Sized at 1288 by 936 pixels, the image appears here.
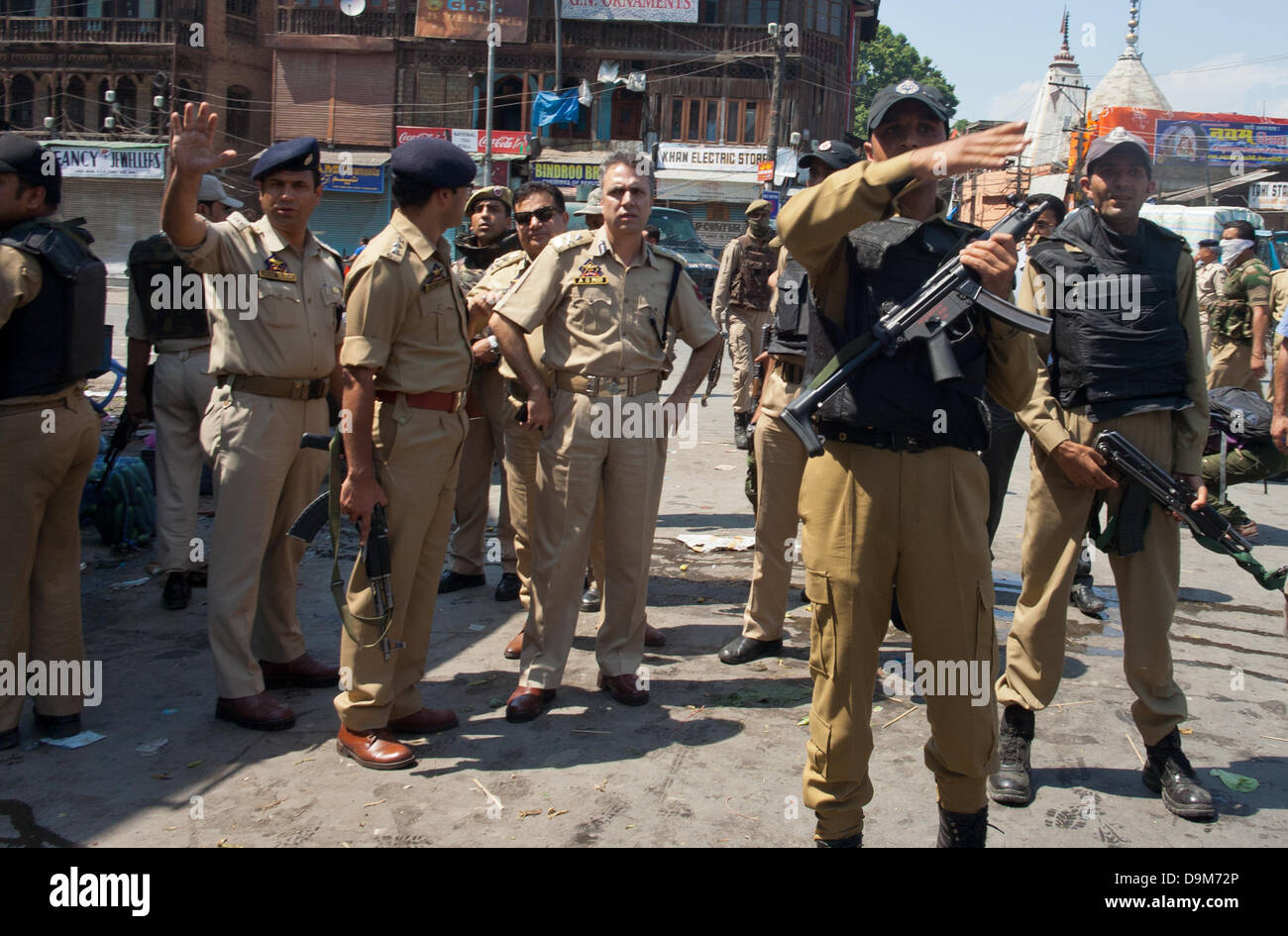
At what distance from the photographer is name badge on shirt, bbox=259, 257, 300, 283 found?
412cm

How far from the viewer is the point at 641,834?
3.37 meters

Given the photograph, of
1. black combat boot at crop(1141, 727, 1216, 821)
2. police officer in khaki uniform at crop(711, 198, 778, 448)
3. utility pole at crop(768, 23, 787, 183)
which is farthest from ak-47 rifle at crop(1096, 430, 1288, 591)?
utility pole at crop(768, 23, 787, 183)

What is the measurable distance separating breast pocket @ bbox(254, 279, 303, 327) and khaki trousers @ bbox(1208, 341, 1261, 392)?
7888 millimetres

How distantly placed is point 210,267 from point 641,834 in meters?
2.61

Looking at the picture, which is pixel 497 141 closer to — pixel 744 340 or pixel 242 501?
pixel 744 340

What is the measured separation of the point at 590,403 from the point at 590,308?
0.40 metres

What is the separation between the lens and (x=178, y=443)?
5621 millimetres

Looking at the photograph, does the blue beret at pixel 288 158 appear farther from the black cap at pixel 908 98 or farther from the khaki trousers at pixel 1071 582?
the khaki trousers at pixel 1071 582

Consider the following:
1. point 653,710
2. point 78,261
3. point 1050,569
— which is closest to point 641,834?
point 653,710

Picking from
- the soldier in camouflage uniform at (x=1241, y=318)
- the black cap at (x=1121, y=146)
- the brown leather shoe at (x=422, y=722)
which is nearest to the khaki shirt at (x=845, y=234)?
the black cap at (x=1121, y=146)

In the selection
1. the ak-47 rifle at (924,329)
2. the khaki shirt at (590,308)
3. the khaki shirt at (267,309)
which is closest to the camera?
the ak-47 rifle at (924,329)

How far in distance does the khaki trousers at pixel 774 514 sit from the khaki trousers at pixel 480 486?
1.67 m

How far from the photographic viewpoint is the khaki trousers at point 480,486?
20.1ft
